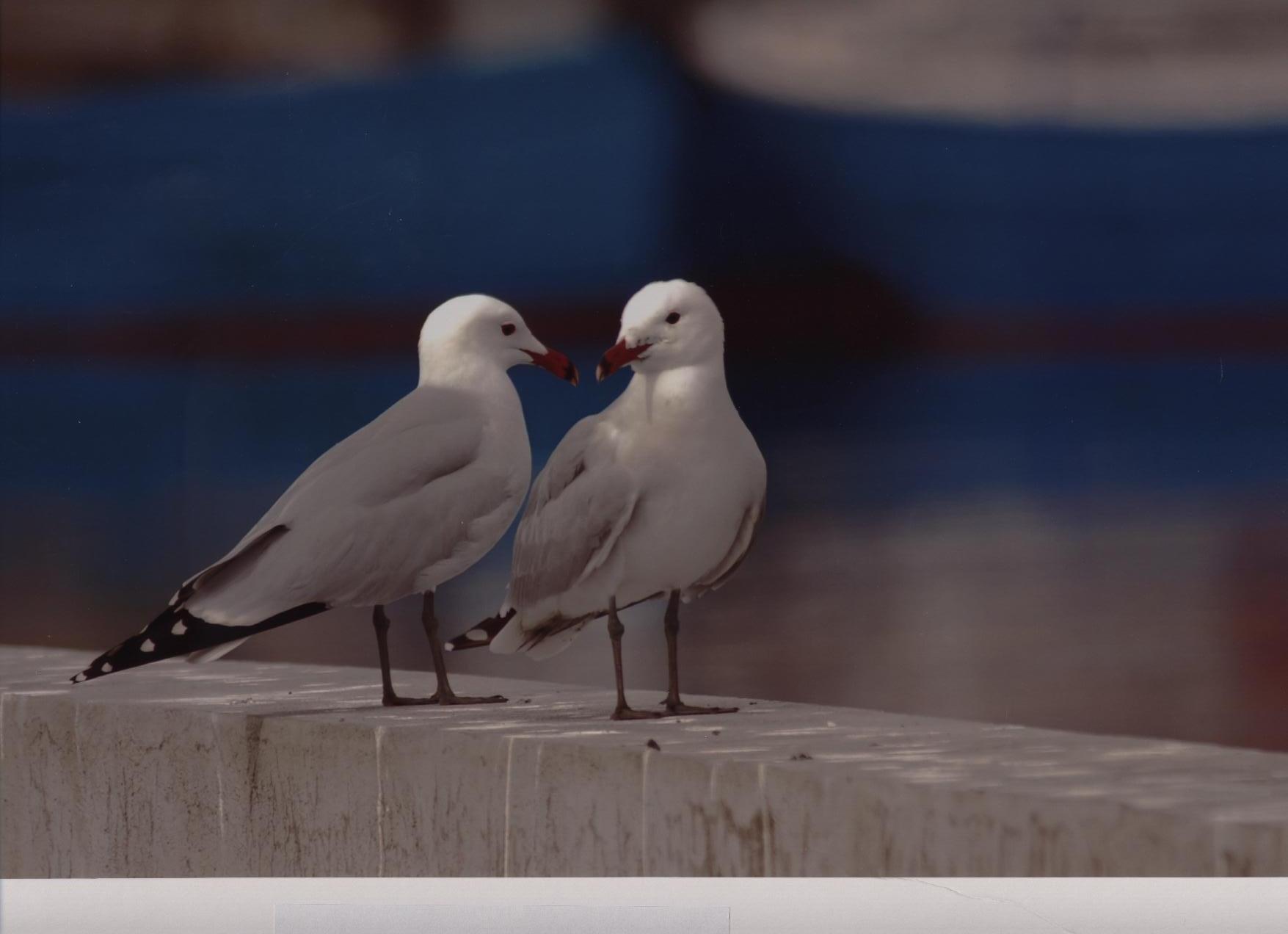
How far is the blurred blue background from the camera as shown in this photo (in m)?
5.65

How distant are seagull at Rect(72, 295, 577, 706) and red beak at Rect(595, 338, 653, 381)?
0.26 m

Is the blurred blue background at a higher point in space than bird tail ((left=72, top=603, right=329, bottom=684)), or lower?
higher

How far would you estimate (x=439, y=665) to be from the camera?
5316 millimetres

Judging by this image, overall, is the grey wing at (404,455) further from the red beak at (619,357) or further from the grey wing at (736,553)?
the grey wing at (736,553)

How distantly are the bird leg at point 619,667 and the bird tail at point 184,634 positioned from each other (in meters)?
0.70

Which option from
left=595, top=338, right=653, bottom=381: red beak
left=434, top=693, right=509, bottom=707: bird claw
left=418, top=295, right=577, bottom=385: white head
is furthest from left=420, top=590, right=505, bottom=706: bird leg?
left=595, top=338, right=653, bottom=381: red beak

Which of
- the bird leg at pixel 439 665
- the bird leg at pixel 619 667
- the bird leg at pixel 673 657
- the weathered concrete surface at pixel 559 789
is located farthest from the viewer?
the bird leg at pixel 439 665

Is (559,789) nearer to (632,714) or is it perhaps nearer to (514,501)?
(632,714)

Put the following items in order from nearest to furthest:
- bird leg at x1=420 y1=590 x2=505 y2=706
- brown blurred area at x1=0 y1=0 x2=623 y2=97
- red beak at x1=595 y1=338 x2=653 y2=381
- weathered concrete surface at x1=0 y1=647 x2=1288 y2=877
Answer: weathered concrete surface at x1=0 y1=647 x2=1288 y2=877 < red beak at x1=595 y1=338 x2=653 y2=381 < bird leg at x1=420 y1=590 x2=505 y2=706 < brown blurred area at x1=0 y1=0 x2=623 y2=97

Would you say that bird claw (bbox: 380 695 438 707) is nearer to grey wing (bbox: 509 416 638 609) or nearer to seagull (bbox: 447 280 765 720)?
grey wing (bbox: 509 416 638 609)

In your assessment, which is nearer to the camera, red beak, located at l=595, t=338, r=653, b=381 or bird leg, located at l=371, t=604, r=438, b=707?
red beak, located at l=595, t=338, r=653, b=381

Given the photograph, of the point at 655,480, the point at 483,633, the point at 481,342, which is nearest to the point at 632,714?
the point at 483,633

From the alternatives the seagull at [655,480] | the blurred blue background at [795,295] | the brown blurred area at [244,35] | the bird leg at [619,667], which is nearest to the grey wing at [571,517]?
the seagull at [655,480]

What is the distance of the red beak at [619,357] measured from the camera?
15.9 ft
